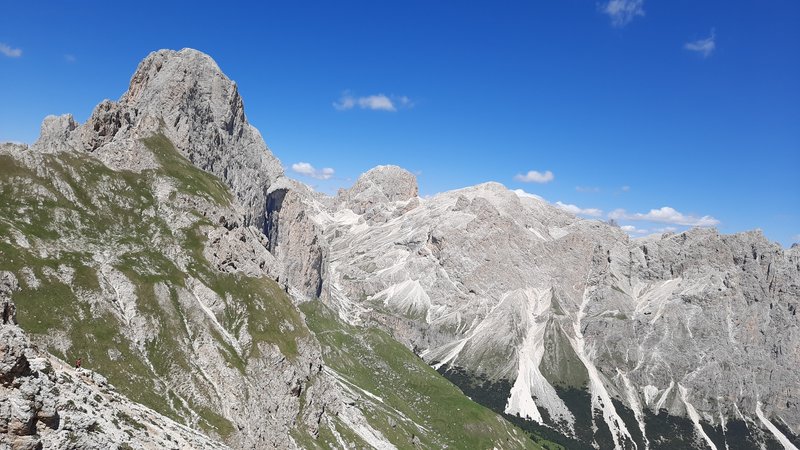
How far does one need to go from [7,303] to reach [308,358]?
445 feet

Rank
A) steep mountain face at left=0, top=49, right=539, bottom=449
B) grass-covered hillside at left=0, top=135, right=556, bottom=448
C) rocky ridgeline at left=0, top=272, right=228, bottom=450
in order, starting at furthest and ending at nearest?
grass-covered hillside at left=0, top=135, right=556, bottom=448
steep mountain face at left=0, top=49, right=539, bottom=449
rocky ridgeline at left=0, top=272, right=228, bottom=450

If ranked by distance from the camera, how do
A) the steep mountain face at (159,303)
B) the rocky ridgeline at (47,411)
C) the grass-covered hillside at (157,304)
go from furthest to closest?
the grass-covered hillside at (157,304), the steep mountain face at (159,303), the rocky ridgeline at (47,411)

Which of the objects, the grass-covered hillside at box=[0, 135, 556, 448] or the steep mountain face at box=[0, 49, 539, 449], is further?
the grass-covered hillside at box=[0, 135, 556, 448]

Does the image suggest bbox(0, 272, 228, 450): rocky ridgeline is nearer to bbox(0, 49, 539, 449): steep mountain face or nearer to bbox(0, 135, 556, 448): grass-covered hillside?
bbox(0, 49, 539, 449): steep mountain face

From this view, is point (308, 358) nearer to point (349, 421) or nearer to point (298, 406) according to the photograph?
point (298, 406)

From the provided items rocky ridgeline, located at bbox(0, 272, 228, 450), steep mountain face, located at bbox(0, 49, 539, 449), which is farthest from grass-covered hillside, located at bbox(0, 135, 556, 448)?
rocky ridgeline, located at bbox(0, 272, 228, 450)

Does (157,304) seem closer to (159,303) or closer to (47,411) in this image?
(159,303)

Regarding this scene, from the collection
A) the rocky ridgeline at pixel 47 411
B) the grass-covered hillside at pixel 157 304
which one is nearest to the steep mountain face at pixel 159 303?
the grass-covered hillside at pixel 157 304

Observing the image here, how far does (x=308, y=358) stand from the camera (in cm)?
17925

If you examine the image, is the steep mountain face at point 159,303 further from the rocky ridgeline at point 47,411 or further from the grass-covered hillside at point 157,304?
the rocky ridgeline at point 47,411

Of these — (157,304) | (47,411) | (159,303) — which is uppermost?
(159,303)

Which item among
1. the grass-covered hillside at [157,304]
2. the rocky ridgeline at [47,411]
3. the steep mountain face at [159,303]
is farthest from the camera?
the grass-covered hillside at [157,304]

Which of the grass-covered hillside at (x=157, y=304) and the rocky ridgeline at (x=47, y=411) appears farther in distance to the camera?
the grass-covered hillside at (x=157, y=304)

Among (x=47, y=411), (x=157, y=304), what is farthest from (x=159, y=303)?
(x=47, y=411)
